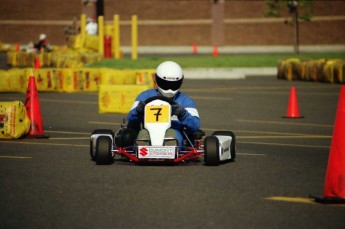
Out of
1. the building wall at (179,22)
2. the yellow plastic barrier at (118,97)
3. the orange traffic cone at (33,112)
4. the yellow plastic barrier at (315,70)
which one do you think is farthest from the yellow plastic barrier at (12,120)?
the building wall at (179,22)

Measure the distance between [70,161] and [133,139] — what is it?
0.90 metres

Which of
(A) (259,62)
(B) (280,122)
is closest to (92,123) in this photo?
(B) (280,122)

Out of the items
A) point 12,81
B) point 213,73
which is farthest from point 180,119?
point 213,73

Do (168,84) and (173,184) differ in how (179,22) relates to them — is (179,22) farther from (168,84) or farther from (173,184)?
(173,184)

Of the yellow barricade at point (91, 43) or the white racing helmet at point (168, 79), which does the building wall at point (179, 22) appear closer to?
the yellow barricade at point (91, 43)

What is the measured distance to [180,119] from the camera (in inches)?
495

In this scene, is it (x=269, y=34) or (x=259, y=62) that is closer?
(x=259, y=62)

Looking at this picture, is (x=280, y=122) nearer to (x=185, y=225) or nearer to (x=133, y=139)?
(x=133, y=139)

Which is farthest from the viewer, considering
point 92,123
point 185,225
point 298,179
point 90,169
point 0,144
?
point 92,123

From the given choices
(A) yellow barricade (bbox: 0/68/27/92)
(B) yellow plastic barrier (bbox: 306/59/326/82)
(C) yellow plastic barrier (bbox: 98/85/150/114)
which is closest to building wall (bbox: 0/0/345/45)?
(B) yellow plastic barrier (bbox: 306/59/326/82)

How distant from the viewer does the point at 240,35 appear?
69250 mm

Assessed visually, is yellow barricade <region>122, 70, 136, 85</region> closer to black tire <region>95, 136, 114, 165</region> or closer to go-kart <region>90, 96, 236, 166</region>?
go-kart <region>90, 96, 236, 166</region>

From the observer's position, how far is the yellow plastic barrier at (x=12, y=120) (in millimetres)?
15383

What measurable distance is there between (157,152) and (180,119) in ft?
2.37
